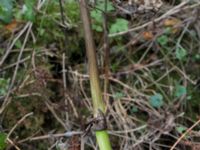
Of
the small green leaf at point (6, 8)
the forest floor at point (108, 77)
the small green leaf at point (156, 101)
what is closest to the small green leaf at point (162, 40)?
the forest floor at point (108, 77)

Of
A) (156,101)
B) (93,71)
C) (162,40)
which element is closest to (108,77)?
(156,101)

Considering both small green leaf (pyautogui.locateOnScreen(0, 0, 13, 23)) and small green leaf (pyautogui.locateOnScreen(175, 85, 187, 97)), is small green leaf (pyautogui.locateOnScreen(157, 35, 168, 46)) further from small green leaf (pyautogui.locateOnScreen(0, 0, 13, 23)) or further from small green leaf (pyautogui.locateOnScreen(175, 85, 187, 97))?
small green leaf (pyautogui.locateOnScreen(0, 0, 13, 23))

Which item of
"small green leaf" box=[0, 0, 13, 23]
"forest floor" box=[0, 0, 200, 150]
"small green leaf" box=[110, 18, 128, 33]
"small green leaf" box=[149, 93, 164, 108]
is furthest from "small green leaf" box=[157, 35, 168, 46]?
"small green leaf" box=[0, 0, 13, 23]

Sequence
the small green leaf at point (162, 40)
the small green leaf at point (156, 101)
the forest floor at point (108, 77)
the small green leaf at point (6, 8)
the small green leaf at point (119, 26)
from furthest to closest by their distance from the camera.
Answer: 1. the small green leaf at point (162, 40)
2. the small green leaf at point (119, 26)
3. the small green leaf at point (156, 101)
4. the forest floor at point (108, 77)
5. the small green leaf at point (6, 8)

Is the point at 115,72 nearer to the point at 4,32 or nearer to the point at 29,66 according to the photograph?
the point at 29,66

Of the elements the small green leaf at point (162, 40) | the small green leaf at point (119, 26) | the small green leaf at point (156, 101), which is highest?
the small green leaf at point (119, 26)

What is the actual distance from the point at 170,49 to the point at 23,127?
864 millimetres

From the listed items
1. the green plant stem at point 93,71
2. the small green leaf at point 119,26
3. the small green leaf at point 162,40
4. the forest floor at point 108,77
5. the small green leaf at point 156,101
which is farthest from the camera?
the small green leaf at point 162,40

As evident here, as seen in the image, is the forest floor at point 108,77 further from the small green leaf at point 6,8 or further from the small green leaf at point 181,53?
the small green leaf at point 6,8

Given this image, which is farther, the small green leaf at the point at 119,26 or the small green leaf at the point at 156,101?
the small green leaf at the point at 119,26

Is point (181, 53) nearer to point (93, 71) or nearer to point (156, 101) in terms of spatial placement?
point (156, 101)

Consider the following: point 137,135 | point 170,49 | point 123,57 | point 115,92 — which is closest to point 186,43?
point 170,49

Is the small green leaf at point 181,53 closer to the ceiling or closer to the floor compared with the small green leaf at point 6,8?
closer to the floor

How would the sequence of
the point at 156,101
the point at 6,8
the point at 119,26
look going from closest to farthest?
the point at 6,8
the point at 156,101
the point at 119,26
